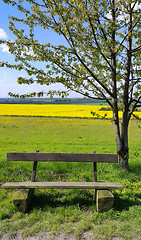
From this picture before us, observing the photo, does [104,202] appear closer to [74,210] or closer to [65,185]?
[74,210]

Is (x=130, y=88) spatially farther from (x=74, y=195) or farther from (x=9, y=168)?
(x=9, y=168)

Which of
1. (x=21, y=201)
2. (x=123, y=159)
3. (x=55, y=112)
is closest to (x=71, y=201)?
(x=21, y=201)

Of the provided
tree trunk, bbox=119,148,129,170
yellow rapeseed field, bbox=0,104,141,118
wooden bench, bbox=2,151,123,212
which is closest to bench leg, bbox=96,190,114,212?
wooden bench, bbox=2,151,123,212

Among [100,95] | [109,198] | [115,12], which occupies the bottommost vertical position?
[109,198]

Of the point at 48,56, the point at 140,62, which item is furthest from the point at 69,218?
the point at 140,62

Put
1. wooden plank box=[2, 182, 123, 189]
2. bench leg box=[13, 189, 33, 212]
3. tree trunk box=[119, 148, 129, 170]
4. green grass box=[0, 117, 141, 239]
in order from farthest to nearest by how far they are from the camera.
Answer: tree trunk box=[119, 148, 129, 170], wooden plank box=[2, 182, 123, 189], bench leg box=[13, 189, 33, 212], green grass box=[0, 117, 141, 239]

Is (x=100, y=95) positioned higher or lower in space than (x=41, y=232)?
higher

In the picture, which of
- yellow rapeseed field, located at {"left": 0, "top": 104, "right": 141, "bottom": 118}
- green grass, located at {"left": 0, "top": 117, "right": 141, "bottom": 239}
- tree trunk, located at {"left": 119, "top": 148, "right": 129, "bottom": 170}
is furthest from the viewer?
yellow rapeseed field, located at {"left": 0, "top": 104, "right": 141, "bottom": 118}

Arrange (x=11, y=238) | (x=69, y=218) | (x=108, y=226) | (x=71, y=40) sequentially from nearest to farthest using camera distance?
(x=11, y=238), (x=108, y=226), (x=69, y=218), (x=71, y=40)

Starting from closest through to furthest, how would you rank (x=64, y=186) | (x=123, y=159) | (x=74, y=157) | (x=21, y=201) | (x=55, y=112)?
(x=21, y=201) → (x=64, y=186) → (x=74, y=157) → (x=123, y=159) → (x=55, y=112)

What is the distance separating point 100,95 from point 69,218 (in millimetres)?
3457

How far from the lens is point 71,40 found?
16.8 ft

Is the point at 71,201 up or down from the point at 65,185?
down

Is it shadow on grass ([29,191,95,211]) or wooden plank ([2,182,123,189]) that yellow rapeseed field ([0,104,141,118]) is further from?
wooden plank ([2,182,123,189])
